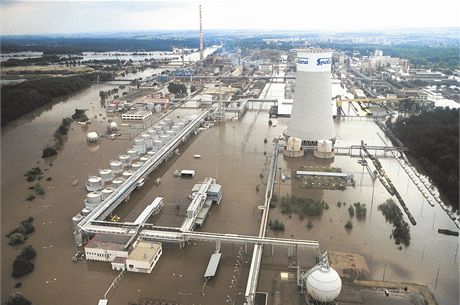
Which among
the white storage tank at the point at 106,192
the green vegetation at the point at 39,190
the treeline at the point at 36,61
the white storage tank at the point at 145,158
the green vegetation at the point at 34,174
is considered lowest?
the green vegetation at the point at 34,174

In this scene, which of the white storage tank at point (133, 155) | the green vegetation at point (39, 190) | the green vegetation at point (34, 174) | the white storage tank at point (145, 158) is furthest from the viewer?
the white storage tank at point (133, 155)

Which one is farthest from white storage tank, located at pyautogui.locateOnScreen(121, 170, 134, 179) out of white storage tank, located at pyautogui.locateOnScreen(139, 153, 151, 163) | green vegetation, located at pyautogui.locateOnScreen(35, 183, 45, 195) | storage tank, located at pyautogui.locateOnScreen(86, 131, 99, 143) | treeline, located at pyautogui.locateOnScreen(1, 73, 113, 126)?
treeline, located at pyautogui.locateOnScreen(1, 73, 113, 126)

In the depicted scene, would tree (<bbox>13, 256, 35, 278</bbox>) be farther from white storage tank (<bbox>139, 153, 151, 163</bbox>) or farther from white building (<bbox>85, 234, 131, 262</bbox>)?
white storage tank (<bbox>139, 153, 151, 163</bbox>)

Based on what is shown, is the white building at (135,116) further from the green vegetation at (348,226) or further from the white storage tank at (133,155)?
the green vegetation at (348,226)

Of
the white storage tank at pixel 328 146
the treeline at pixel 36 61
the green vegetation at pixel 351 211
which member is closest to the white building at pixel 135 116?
the white storage tank at pixel 328 146

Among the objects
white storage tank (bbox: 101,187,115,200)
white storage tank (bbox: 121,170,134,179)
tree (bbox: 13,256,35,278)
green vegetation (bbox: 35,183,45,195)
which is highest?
white storage tank (bbox: 101,187,115,200)

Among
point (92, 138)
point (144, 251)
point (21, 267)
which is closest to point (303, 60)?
point (92, 138)
